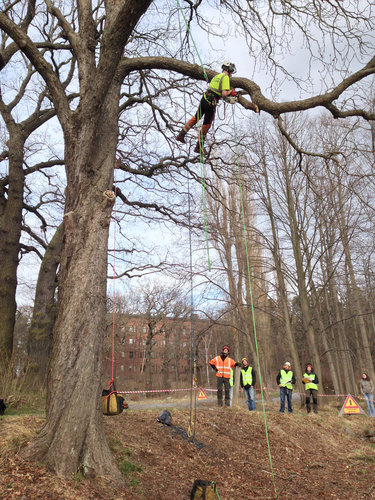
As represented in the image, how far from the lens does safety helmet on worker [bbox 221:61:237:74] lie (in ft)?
20.2

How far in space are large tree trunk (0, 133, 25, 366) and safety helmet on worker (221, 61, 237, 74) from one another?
775 centimetres

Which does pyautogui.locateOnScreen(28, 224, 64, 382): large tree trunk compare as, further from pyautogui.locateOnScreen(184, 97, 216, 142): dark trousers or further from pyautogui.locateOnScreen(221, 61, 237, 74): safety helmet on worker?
pyautogui.locateOnScreen(221, 61, 237, 74): safety helmet on worker

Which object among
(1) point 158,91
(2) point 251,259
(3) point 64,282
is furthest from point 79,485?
(2) point 251,259

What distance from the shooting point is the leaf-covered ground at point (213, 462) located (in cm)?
408

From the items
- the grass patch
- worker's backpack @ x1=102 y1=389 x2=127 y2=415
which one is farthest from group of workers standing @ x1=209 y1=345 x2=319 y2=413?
worker's backpack @ x1=102 y1=389 x2=127 y2=415

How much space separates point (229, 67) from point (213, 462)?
6.45 metres

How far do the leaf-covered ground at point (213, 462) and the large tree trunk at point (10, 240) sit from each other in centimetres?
441

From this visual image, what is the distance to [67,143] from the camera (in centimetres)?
552

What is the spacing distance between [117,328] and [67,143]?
30553 mm

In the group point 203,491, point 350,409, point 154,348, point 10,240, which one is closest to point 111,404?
point 203,491

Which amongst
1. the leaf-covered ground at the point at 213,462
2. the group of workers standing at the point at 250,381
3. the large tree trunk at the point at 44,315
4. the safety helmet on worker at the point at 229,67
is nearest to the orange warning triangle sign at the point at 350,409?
the group of workers standing at the point at 250,381

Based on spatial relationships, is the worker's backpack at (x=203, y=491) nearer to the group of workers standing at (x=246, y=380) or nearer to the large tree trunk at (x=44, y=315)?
the group of workers standing at (x=246, y=380)

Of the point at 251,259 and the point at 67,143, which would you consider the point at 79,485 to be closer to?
the point at 67,143

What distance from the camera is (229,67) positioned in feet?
20.4
